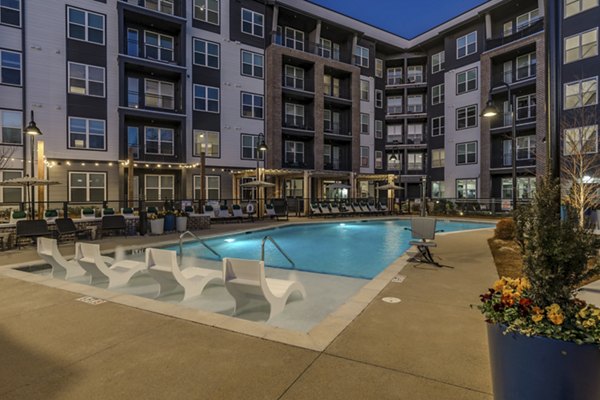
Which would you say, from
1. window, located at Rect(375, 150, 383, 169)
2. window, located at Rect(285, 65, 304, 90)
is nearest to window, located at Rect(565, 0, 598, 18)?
window, located at Rect(375, 150, 383, 169)

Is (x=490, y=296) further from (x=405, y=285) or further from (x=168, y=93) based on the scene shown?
(x=168, y=93)

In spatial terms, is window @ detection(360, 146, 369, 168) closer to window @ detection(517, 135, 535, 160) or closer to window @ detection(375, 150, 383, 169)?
window @ detection(375, 150, 383, 169)

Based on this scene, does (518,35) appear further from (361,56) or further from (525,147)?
(361,56)

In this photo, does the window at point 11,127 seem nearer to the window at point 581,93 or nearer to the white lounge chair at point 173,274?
the white lounge chair at point 173,274

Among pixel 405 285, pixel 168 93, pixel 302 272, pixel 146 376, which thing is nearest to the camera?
pixel 146 376

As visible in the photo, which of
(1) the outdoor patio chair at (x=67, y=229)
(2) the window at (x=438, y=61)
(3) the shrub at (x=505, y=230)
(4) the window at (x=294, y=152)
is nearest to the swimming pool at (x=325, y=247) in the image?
(3) the shrub at (x=505, y=230)

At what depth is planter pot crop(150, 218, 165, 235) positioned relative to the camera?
13.7 meters

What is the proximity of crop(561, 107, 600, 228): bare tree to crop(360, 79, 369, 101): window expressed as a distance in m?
16.3

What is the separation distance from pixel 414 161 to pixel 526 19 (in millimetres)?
14659

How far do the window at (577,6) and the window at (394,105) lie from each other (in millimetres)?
15983

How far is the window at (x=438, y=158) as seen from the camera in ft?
105

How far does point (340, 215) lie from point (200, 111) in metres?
12.0

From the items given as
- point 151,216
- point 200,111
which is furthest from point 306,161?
point 151,216

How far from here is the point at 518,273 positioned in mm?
6828
